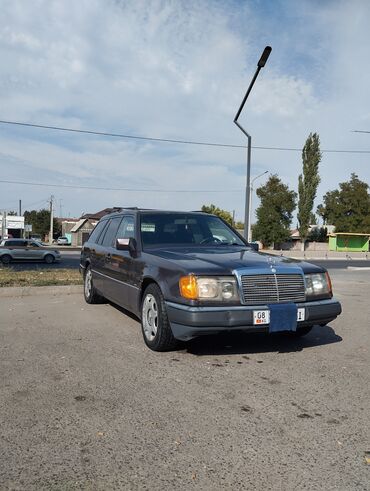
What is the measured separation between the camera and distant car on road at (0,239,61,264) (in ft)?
85.7

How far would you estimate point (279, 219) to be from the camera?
58.6 m

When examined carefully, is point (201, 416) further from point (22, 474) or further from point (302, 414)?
point (22, 474)

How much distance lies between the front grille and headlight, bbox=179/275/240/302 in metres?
0.13

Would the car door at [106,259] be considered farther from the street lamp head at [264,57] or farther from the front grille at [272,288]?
the street lamp head at [264,57]

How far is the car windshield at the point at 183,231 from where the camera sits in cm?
586

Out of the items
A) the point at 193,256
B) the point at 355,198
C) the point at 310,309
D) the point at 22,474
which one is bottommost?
the point at 22,474

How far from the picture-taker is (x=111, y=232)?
23.1ft

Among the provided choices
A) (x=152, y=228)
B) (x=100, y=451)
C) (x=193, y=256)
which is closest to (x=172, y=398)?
(x=100, y=451)

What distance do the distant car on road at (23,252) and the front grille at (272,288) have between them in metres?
23.7

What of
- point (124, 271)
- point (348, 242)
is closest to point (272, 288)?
point (124, 271)

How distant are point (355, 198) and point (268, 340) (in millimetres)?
60955

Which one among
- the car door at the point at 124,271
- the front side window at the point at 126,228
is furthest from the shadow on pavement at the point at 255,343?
the front side window at the point at 126,228

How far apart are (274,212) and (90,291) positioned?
172ft

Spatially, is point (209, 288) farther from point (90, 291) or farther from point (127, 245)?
point (90, 291)
